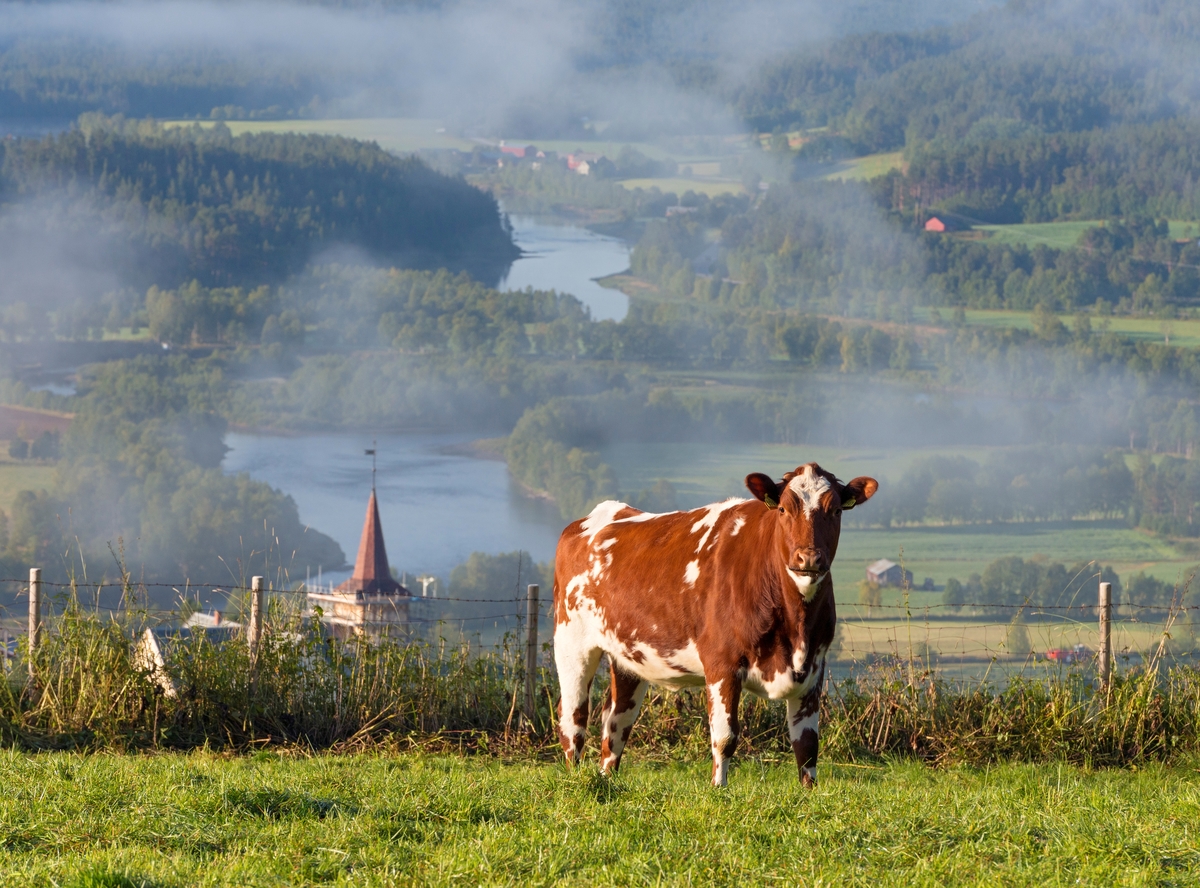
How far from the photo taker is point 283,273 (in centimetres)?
19575

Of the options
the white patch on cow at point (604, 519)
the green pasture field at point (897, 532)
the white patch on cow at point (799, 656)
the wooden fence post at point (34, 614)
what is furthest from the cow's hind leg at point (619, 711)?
the green pasture field at point (897, 532)

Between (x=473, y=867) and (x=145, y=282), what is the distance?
19370 centimetres

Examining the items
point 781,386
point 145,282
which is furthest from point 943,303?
point 145,282

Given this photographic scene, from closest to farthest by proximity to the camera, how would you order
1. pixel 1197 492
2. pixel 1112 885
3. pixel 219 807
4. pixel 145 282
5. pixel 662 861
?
pixel 1112 885 → pixel 662 861 → pixel 219 807 → pixel 1197 492 → pixel 145 282

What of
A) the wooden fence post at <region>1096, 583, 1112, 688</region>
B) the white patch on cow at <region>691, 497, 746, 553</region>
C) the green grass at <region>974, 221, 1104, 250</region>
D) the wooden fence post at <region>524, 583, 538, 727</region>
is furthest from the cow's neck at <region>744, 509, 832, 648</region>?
the green grass at <region>974, 221, 1104, 250</region>

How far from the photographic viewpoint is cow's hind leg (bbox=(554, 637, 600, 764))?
26.6 ft

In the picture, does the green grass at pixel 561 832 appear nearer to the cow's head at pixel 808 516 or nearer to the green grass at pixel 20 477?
the cow's head at pixel 808 516

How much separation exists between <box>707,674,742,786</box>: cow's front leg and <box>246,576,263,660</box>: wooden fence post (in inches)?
168

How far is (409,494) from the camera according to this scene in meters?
142

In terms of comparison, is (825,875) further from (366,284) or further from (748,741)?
(366,284)

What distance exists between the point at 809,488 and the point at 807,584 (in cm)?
51

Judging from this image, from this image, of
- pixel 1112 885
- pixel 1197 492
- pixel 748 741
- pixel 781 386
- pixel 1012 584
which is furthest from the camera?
pixel 781 386

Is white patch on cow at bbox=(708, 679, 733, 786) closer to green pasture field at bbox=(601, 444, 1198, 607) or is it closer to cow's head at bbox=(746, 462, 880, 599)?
cow's head at bbox=(746, 462, 880, 599)

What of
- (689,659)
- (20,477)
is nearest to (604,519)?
(689,659)
